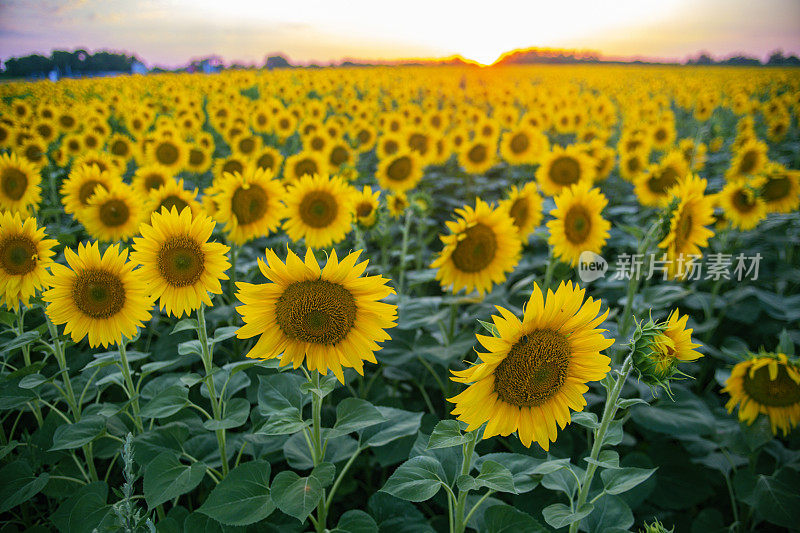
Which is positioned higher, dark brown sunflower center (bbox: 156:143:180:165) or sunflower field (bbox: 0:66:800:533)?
dark brown sunflower center (bbox: 156:143:180:165)

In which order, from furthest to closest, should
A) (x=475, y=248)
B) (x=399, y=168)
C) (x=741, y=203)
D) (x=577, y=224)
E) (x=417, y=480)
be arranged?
(x=399, y=168) < (x=741, y=203) < (x=577, y=224) < (x=475, y=248) < (x=417, y=480)

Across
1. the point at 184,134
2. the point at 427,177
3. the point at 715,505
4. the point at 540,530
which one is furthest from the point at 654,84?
the point at 540,530

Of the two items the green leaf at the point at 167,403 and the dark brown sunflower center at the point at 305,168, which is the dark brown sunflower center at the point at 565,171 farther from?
the green leaf at the point at 167,403

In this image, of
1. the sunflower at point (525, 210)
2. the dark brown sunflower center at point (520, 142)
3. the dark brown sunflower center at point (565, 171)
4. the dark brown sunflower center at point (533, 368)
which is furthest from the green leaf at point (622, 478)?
the dark brown sunflower center at point (520, 142)

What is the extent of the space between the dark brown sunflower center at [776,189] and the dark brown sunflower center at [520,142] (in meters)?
2.90

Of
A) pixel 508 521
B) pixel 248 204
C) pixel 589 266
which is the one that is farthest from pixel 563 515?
pixel 248 204

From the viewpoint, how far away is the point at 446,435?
148cm

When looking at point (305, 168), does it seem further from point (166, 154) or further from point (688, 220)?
point (688, 220)

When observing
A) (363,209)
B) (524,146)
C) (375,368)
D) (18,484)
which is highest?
(524,146)

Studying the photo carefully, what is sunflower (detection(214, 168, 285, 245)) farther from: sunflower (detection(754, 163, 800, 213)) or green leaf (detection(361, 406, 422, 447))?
sunflower (detection(754, 163, 800, 213))

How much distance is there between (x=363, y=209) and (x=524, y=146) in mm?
4022

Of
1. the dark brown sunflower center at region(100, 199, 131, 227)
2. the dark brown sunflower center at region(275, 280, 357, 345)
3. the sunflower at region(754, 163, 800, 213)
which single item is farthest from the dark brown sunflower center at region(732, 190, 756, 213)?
the dark brown sunflower center at region(100, 199, 131, 227)

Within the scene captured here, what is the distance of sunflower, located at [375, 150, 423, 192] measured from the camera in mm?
5172

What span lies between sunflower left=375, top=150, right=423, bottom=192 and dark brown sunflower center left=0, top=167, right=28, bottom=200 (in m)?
3.11
